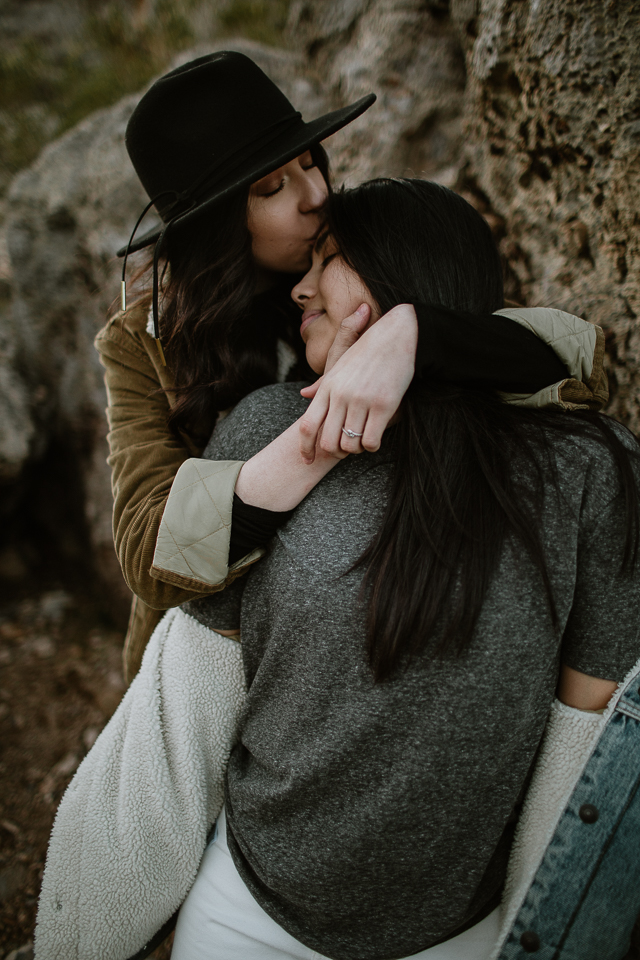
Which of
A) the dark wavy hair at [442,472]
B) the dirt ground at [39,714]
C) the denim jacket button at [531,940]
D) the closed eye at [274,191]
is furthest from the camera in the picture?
the dirt ground at [39,714]

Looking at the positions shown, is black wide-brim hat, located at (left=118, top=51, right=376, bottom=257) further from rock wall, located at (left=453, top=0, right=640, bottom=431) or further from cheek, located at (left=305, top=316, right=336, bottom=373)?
rock wall, located at (left=453, top=0, right=640, bottom=431)

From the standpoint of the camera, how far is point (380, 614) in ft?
3.26

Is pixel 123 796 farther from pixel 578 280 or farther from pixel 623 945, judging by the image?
pixel 578 280

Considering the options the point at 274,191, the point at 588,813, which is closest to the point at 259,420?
the point at 274,191

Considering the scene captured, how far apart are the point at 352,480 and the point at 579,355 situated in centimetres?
62

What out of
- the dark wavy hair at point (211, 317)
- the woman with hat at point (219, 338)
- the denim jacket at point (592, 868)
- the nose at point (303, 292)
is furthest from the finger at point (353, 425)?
the denim jacket at point (592, 868)

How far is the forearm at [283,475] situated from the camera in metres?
1.08

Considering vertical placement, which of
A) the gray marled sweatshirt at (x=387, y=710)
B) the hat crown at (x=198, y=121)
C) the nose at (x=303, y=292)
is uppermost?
the hat crown at (x=198, y=121)

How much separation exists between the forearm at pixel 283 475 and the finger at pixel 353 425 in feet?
0.27

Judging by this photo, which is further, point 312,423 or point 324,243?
point 324,243

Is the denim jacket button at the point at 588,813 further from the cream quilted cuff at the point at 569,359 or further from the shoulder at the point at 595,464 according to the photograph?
the cream quilted cuff at the point at 569,359

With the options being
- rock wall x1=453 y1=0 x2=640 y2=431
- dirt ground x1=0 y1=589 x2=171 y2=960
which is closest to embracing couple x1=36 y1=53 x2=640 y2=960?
rock wall x1=453 y1=0 x2=640 y2=431

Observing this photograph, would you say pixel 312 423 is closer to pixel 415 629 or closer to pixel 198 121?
pixel 415 629

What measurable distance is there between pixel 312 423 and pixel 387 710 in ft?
1.85
